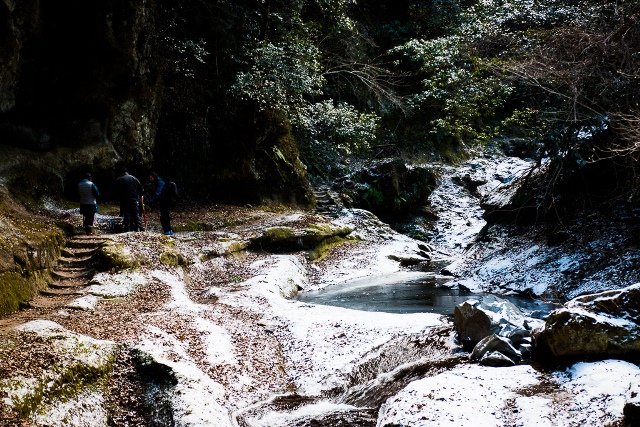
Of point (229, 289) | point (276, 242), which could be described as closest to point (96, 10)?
point (276, 242)

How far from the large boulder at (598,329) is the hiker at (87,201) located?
11.4 metres

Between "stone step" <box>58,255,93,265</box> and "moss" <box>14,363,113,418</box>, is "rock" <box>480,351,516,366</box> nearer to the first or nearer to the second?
"moss" <box>14,363,113,418</box>

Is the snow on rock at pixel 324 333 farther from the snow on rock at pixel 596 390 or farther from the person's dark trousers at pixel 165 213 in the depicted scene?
the person's dark trousers at pixel 165 213

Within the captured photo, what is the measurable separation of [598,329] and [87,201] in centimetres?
1207

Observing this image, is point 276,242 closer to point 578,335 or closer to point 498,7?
point 498,7

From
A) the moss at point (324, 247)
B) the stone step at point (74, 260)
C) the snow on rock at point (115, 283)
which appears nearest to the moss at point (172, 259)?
the snow on rock at point (115, 283)

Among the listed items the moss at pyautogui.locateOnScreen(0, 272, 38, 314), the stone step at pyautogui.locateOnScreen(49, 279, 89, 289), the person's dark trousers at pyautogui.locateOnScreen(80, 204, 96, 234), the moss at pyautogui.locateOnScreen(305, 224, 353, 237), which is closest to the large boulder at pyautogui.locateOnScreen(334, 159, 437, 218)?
the moss at pyautogui.locateOnScreen(305, 224, 353, 237)

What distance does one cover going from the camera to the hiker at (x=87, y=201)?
43.4ft

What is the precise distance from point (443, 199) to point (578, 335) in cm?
2123

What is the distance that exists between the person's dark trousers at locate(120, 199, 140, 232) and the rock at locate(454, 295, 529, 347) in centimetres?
1001

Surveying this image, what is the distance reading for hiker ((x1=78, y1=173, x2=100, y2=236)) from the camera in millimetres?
13227

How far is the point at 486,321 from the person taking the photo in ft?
23.4

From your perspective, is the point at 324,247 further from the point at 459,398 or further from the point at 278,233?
the point at 459,398

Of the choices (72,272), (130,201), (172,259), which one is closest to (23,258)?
(72,272)
